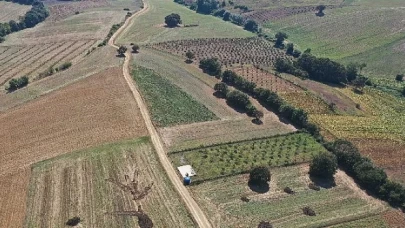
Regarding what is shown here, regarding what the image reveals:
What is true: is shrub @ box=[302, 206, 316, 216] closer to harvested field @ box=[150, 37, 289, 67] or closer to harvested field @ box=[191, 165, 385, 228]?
harvested field @ box=[191, 165, 385, 228]

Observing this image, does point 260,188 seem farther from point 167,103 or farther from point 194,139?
point 167,103

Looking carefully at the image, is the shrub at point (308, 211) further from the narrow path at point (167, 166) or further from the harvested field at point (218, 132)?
the harvested field at point (218, 132)

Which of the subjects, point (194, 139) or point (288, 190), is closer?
point (288, 190)

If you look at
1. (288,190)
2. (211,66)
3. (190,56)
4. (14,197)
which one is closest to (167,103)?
(211,66)

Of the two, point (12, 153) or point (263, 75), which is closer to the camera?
point (12, 153)

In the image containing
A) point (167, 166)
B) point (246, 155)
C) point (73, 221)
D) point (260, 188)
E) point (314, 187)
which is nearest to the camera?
point (73, 221)

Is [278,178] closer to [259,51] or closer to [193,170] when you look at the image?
[193,170]

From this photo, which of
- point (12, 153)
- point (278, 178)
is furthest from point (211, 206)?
point (12, 153)

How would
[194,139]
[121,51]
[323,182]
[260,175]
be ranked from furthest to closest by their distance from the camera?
[121,51]
[194,139]
[323,182]
[260,175]
